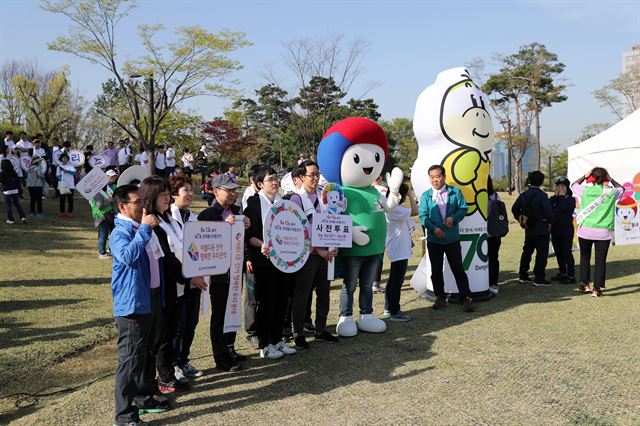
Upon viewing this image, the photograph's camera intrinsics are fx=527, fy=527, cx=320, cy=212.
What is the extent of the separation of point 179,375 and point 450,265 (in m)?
3.68

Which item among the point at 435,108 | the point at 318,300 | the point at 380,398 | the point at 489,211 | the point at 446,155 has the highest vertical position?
the point at 435,108

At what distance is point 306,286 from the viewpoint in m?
5.18

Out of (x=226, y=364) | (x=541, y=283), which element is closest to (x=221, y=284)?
(x=226, y=364)

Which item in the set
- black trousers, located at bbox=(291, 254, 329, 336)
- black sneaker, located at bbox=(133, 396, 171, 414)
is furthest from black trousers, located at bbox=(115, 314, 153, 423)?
black trousers, located at bbox=(291, 254, 329, 336)

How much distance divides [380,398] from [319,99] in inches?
1068

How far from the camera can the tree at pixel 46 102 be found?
34.8m

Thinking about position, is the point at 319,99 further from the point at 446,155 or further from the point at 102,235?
the point at 446,155

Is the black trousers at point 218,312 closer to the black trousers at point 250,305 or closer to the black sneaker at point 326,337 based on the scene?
A: the black trousers at point 250,305

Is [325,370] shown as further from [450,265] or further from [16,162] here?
[16,162]

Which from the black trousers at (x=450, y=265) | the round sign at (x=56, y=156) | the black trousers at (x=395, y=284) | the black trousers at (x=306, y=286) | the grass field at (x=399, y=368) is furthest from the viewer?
the round sign at (x=56, y=156)

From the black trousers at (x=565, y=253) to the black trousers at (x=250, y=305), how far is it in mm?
5645

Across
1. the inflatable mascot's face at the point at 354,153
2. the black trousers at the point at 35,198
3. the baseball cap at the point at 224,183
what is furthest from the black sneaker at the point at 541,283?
the black trousers at the point at 35,198

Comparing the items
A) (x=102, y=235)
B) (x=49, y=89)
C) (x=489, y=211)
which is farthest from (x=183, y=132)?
(x=489, y=211)

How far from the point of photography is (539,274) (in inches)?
327
